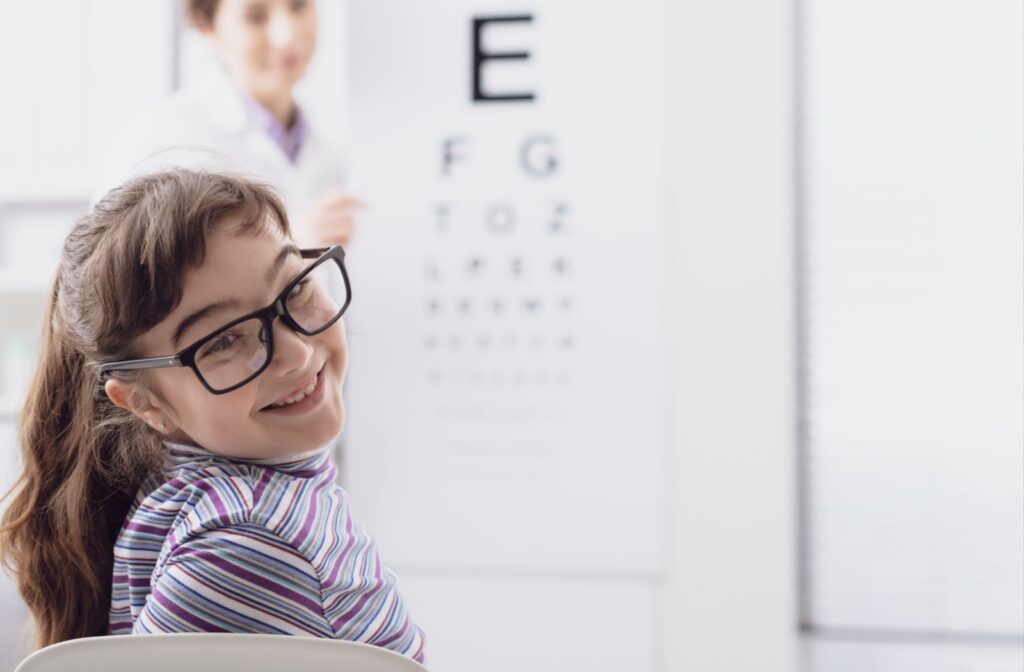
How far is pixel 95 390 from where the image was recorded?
0.80m

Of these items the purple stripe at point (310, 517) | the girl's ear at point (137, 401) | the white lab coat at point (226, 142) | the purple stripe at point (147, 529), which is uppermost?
the white lab coat at point (226, 142)

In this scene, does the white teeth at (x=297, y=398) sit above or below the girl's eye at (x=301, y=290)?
below

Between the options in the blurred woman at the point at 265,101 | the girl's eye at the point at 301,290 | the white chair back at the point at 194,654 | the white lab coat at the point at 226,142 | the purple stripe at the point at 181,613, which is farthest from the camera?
the blurred woman at the point at 265,101

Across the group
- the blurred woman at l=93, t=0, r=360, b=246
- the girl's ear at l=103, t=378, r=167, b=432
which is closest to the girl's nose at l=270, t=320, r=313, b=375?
the girl's ear at l=103, t=378, r=167, b=432

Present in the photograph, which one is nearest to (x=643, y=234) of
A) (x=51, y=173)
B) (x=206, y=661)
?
(x=51, y=173)

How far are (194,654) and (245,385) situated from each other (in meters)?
0.24

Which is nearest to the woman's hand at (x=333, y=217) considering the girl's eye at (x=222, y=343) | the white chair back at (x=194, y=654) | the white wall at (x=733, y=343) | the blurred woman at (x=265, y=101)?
the blurred woman at (x=265, y=101)

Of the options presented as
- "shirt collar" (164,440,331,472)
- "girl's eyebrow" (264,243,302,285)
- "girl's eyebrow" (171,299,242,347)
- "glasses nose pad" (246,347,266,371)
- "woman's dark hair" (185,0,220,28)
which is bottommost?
"shirt collar" (164,440,331,472)

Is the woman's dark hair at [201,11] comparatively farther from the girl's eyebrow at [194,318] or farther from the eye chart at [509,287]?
the girl's eyebrow at [194,318]

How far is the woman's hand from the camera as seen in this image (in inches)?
74.9

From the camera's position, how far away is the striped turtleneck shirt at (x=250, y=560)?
0.68 m

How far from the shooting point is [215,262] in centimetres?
72

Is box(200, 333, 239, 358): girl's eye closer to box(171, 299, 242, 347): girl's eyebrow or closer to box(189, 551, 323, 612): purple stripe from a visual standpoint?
box(171, 299, 242, 347): girl's eyebrow

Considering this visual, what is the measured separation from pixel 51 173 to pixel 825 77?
1692mm
